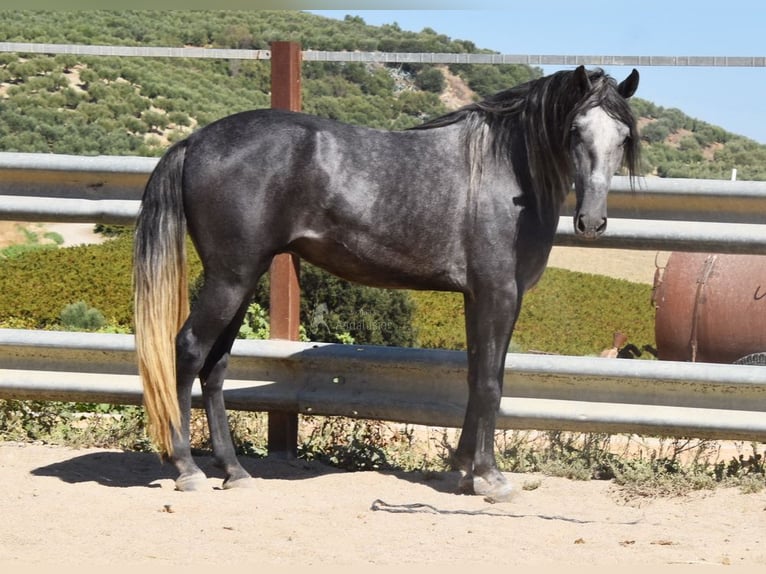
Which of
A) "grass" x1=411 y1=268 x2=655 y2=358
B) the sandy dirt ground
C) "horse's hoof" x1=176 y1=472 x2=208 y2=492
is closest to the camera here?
the sandy dirt ground

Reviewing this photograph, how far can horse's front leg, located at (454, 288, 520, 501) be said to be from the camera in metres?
4.89

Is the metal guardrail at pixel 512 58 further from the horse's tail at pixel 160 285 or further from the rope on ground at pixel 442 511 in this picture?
the rope on ground at pixel 442 511

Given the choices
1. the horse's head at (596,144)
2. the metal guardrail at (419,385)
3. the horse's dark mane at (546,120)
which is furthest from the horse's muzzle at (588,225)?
the metal guardrail at (419,385)

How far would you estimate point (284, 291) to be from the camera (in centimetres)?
561

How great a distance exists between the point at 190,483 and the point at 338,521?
35.4 inches

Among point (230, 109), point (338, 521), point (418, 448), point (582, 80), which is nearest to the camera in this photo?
Answer: point (338, 521)

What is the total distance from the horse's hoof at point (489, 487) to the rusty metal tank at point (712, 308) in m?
4.34

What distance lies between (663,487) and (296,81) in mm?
2668

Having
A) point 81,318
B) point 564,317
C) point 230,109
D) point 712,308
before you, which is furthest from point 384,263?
point 230,109

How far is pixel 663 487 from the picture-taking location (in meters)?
4.95

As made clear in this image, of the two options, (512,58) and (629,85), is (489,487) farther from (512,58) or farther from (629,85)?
(512,58)

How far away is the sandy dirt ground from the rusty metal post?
0.66 feet

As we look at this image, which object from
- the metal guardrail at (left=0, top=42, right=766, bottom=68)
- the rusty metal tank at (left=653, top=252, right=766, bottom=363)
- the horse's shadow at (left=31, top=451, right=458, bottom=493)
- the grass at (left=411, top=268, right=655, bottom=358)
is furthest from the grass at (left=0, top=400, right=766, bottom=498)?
the grass at (left=411, top=268, right=655, bottom=358)

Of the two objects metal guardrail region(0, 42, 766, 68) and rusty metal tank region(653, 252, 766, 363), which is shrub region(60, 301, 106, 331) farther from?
rusty metal tank region(653, 252, 766, 363)
